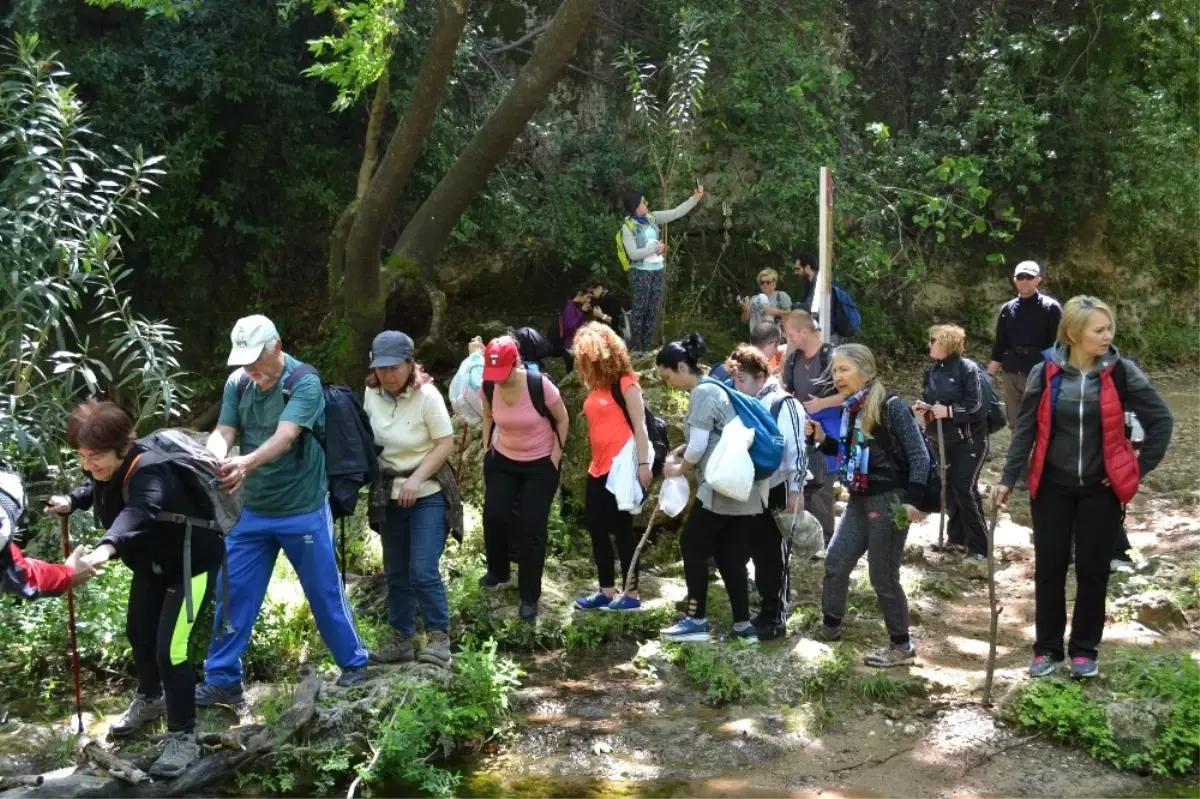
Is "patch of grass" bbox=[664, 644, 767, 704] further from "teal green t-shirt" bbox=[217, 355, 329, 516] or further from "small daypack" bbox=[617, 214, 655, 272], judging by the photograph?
"small daypack" bbox=[617, 214, 655, 272]

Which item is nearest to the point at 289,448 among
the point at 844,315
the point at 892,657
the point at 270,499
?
the point at 270,499

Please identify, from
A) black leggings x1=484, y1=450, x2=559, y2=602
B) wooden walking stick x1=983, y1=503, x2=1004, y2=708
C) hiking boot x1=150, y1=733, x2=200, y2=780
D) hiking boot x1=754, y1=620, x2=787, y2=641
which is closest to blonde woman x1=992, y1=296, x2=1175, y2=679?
wooden walking stick x1=983, y1=503, x2=1004, y2=708

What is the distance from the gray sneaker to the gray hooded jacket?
3.31 m

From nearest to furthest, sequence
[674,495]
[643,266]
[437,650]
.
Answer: [437,650] < [674,495] < [643,266]

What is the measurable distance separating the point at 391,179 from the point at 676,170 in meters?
3.79

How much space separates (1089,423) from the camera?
206 inches

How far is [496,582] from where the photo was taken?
7.01 m

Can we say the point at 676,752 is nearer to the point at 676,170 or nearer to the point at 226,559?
the point at 226,559

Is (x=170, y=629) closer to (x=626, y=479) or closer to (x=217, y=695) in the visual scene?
→ (x=217, y=695)

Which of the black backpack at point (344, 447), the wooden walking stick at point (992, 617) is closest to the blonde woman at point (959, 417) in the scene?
the wooden walking stick at point (992, 617)

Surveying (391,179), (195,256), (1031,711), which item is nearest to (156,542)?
(1031,711)

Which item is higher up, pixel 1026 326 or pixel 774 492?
pixel 1026 326

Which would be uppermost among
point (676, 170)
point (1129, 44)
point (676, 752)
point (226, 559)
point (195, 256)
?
point (1129, 44)

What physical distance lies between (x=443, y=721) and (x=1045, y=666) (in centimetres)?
292
